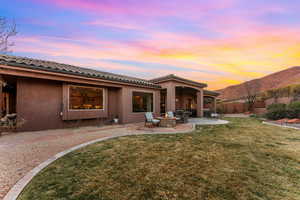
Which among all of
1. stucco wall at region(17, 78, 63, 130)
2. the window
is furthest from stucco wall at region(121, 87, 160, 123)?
stucco wall at region(17, 78, 63, 130)

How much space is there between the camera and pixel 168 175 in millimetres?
2771

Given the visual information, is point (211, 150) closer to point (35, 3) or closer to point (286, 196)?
point (286, 196)

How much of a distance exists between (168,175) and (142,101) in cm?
815

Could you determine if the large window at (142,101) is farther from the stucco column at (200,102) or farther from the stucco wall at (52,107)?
the stucco column at (200,102)

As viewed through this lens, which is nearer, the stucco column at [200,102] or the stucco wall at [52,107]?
the stucco wall at [52,107]

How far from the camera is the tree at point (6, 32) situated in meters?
3.92

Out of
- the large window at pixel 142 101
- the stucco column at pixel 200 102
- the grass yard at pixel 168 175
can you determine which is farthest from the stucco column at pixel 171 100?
the grass yard at pixel 168 175

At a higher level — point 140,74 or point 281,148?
point 140,74

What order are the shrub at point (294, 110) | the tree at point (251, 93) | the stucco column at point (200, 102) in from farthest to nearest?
1. the tree at point (251, 93)
2. the stucco column at point (200, 102)
3. the shrub at point (294, 110)

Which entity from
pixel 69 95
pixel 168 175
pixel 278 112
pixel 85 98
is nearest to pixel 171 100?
pixel 85 98

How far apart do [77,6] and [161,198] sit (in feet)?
35.4

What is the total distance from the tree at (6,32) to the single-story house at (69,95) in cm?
122

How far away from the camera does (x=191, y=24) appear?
394 inches

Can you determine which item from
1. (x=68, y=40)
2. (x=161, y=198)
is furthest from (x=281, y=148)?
(x=68, y=40)
